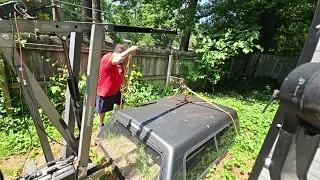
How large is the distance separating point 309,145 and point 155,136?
168 centimetres

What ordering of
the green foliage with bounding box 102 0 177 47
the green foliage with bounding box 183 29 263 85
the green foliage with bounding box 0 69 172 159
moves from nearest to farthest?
1. the green foliage with bounding box 0 69 172 159
2. the green foliage with bounding box 183 29 263 85
3. the green foliage with bounding box 102 0 177 47

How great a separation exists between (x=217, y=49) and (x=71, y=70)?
6.06 meters

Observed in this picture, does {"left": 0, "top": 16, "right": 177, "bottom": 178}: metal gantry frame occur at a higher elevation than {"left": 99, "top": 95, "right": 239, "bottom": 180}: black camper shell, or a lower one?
higher

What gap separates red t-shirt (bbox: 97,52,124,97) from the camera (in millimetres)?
3588

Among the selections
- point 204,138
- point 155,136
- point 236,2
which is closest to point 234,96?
point 236,2

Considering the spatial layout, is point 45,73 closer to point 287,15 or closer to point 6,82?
point 6,82

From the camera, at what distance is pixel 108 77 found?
12.0 ft

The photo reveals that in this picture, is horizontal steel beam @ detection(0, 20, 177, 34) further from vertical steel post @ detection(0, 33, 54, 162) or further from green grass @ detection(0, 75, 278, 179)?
green grass @ detection(0, 75, 278, 179)

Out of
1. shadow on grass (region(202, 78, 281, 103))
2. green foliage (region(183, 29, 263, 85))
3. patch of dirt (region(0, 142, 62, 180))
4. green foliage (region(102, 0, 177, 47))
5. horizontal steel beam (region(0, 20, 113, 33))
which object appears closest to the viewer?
horizontal steel beam (region(0, 20, 113, 33))

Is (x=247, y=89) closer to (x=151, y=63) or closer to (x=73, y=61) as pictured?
(x=151, y=63)

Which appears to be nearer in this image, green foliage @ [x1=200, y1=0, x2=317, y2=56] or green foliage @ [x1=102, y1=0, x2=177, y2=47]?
green foliage @ [x1=200, y1=0, x2=317, y2=56]

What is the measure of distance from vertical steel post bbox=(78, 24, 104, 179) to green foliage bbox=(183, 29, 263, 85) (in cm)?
552

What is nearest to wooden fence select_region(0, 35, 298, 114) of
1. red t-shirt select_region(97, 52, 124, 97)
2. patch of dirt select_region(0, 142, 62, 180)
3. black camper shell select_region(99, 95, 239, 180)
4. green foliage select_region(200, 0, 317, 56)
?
green foliage select_region(200, 0, 317, 56)

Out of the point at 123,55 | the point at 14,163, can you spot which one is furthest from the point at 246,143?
the point at 14,163
